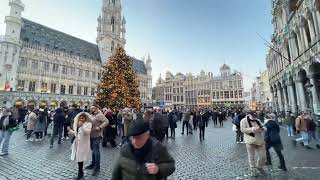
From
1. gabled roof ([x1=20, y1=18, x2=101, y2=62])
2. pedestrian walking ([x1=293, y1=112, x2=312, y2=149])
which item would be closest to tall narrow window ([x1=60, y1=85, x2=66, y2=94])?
gabled roof ([x1=20, y1=18, x2=101, y2=62])

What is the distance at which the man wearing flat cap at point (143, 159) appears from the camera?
208 cm

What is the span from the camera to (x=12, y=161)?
7223 millimetres

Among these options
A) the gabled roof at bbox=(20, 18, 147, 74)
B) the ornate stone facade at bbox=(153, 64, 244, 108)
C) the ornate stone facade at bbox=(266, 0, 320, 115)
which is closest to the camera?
the ornate stone facade at bbox=(266, 0, 320, 115)

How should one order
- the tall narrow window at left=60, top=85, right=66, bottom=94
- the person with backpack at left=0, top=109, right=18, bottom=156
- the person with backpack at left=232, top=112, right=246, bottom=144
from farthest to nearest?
1. the tall narrow window at left=60, top=85, right=66, bottom=94
2. the person with backpack at left=232, top=112, right=246, bottom=144
3. the person with backpack at left=0, top=109, right=18, bottom=156

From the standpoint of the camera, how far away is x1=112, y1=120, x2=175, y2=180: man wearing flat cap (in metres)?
2.08

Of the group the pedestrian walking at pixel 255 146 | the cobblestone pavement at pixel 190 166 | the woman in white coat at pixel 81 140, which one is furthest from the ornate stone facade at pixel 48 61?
the pedestrian walking at pixel 255 146

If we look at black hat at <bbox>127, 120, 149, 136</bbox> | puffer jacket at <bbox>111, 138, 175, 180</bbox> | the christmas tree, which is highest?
the christmas tree

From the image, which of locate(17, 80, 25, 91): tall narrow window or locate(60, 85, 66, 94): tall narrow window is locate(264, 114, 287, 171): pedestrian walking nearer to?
locate(17, 80, 25, 91): tall narrow window

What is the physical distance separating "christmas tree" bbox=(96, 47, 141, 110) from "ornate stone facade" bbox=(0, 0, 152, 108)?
21.7 meters

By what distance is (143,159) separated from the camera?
2.14 metres

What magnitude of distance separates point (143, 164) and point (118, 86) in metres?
20.8

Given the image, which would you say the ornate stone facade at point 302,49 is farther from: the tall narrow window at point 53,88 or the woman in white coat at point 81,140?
the tall narrow window at point 53,88

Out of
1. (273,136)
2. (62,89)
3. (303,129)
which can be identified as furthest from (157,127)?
(62,89)

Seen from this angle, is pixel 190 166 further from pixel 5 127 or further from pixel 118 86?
pixel 118 86
